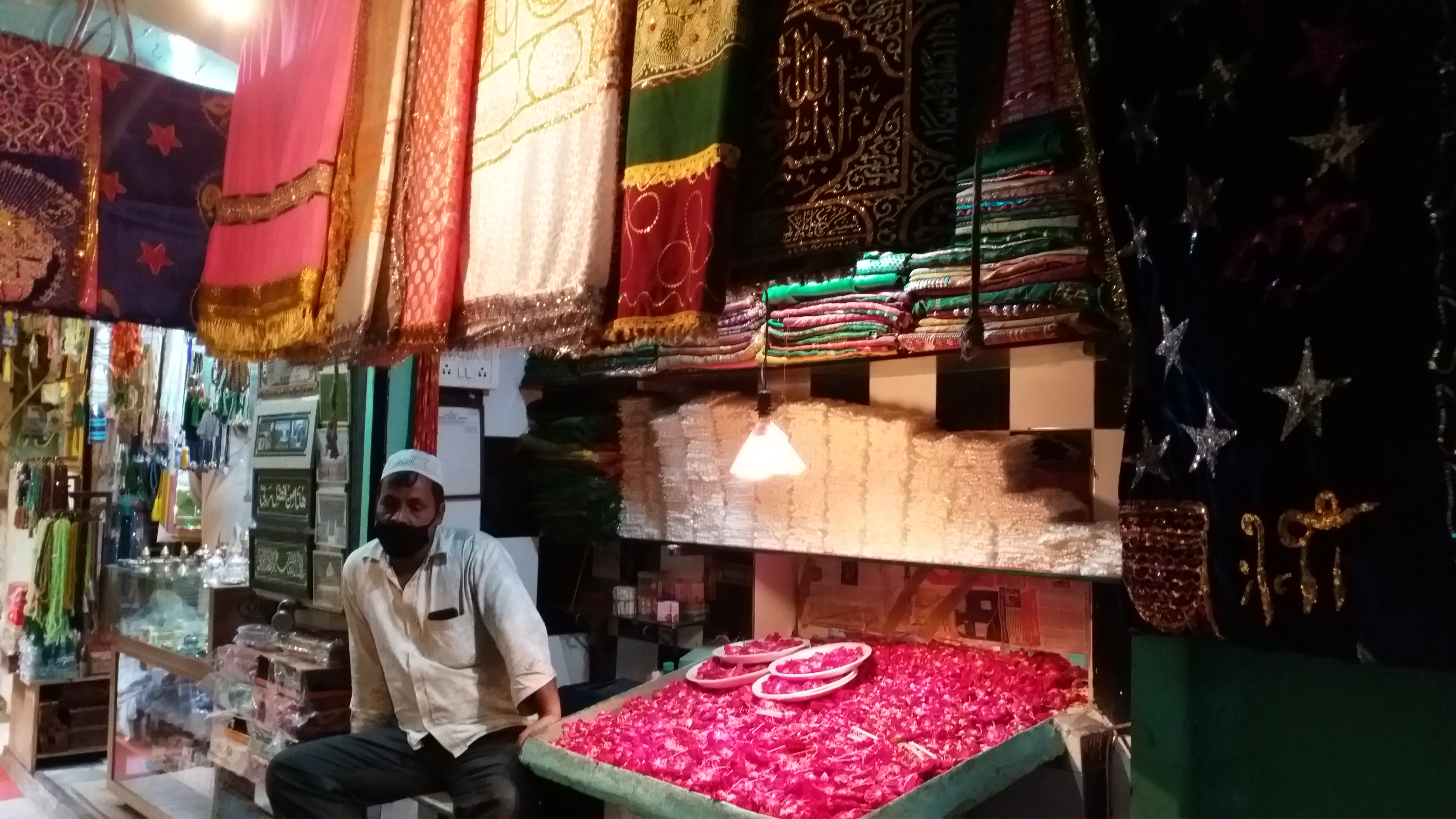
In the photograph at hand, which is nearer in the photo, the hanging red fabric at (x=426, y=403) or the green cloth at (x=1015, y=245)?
the green cloth at (x=1015, y=245)

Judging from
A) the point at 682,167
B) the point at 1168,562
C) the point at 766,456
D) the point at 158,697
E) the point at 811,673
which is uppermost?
the point at 682,167

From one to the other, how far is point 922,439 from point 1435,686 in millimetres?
1468

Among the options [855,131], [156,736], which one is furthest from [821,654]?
[156,736]

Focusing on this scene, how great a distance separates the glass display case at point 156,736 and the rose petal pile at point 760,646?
282cm

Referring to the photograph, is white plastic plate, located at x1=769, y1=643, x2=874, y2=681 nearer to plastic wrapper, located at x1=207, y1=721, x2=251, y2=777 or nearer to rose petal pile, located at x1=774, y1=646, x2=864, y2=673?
rose petal pile, located at x1=774, y1=646, x2=864, y2=673

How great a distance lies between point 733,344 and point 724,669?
94cm

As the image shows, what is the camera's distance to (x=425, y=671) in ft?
9.21

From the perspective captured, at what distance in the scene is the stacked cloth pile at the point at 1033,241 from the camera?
2004 millimetres

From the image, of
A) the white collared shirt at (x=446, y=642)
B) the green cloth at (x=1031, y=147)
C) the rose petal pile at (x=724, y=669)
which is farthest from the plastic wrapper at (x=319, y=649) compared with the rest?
the green cloth at (x=1031, y=147)

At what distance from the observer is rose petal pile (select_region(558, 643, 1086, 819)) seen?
182 centimetres

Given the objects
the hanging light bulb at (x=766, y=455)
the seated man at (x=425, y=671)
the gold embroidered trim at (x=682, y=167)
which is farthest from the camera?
the seated man at (x=425, y=671)

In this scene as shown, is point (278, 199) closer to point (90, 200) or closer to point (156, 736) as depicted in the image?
point (90, 200)

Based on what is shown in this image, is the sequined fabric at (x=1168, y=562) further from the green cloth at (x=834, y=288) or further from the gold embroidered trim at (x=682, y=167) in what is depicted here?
the green cloth at (x=834, y=288)

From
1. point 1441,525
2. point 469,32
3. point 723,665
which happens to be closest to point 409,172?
point 469,32
